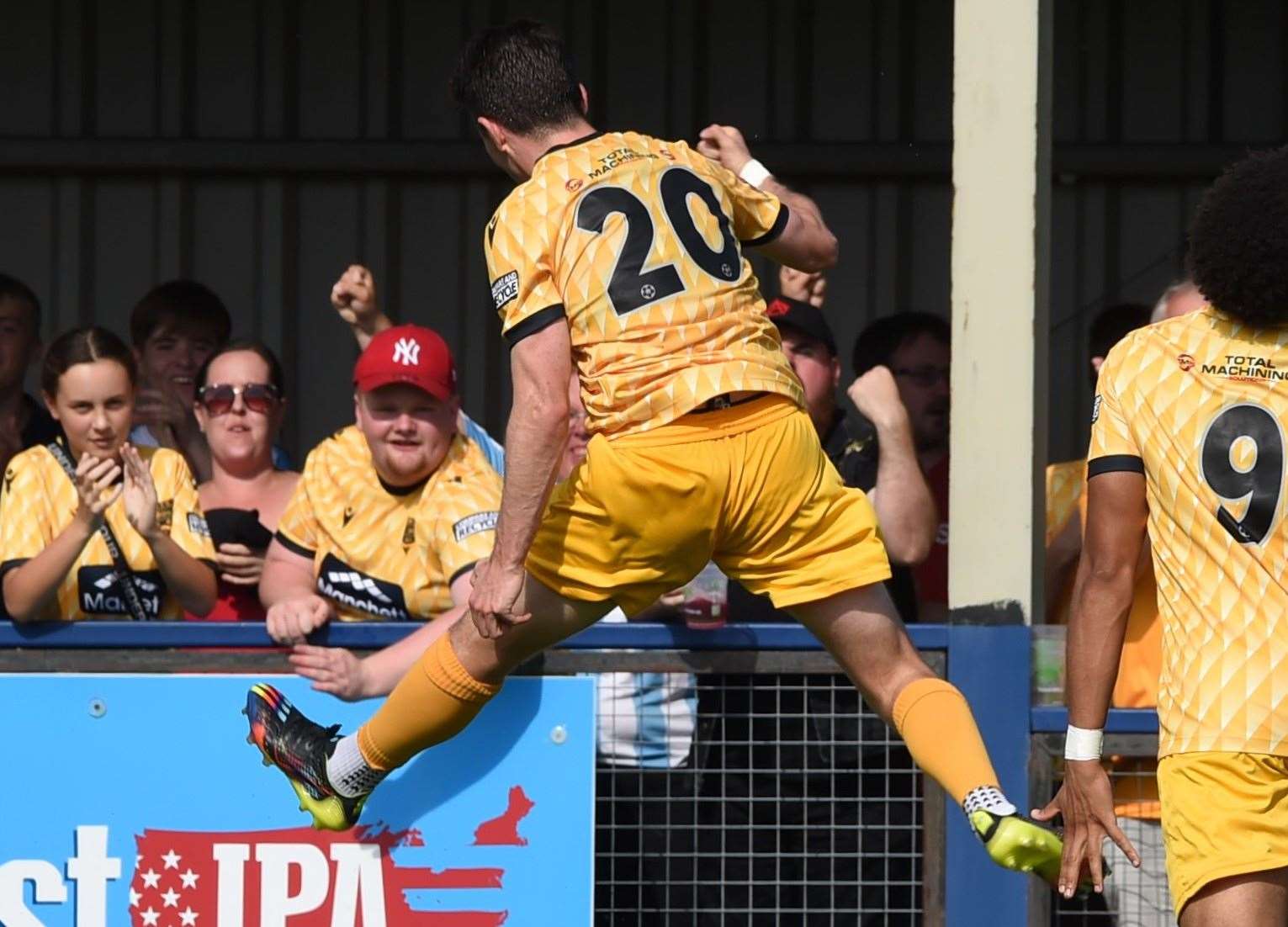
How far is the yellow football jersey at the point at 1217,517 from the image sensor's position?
343 cm

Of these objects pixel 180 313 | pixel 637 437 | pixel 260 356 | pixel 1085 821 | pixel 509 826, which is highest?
pixel 180 313

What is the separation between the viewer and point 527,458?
4.16 metres

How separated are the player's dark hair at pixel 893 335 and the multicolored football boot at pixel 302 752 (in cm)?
222

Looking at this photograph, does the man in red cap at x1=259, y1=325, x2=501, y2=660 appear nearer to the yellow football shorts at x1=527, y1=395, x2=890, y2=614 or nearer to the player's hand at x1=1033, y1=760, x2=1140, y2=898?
the yellow football shorts at x1=527, y1=395, x2=890, y2=614

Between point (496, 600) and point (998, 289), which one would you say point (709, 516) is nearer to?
point (496, 600)

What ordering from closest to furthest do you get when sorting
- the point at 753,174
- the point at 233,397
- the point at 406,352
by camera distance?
1. the point at 753,174
2. the point at 406,352
3. the point at 233,397

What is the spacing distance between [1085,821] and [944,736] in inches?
22.4

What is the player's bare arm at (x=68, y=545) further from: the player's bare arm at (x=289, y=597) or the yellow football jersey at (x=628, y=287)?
the yellow football jersey at (x=628, y=287)

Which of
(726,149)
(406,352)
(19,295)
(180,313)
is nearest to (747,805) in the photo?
(406,352)

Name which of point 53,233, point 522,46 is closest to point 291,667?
point 522,46

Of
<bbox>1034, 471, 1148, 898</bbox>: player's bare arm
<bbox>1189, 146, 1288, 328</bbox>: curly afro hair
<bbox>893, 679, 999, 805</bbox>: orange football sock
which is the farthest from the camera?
<bbox>893, 679, 999, 805</bbox>: orange football sock

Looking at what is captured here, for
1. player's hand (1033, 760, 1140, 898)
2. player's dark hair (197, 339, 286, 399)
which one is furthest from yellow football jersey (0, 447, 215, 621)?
player's hand (1033, 760, 1140, 898)

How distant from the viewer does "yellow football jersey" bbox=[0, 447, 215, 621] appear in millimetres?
5180

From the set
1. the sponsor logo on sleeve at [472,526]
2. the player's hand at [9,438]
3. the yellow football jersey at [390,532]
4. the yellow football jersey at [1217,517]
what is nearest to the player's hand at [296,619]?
the yellow football jersey at [390,532]
